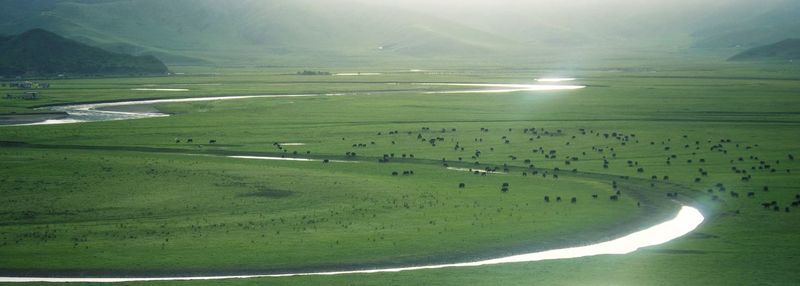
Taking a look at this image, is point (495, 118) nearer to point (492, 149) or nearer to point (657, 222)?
point (492, 149)

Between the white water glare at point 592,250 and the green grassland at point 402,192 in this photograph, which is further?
the green grassland at point 402,192

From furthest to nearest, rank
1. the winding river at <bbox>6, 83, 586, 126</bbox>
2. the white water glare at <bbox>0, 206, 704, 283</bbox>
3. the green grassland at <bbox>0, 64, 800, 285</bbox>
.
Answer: the winding river at <bbox>6, 83, 586, 126</bbox> < the green grassland at <bbox>0, 64, 800, 285</bbox> < the white water glare at <bbox>0, 206, 704, 283</bbox>

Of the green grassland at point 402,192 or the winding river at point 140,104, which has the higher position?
the winding river at point 140,104

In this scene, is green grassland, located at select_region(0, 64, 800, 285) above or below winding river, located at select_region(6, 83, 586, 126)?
below

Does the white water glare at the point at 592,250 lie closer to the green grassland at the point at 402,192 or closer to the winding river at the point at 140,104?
the green grassland at the point at 402,192

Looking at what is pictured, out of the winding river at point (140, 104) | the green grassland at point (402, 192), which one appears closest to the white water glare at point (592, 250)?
the green grassland at point (402, 192)

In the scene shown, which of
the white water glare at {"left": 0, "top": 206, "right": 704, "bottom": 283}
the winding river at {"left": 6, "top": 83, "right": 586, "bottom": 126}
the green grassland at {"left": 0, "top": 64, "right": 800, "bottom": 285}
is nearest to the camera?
the white water glare at {"left": 0, "top": 206, "right": 704, "bottom": 283}

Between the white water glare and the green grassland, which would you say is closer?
the white water glare

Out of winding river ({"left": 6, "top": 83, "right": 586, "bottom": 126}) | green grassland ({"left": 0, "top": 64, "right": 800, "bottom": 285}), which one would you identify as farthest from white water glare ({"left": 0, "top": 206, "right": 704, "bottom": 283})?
winding river ({"left": 6, "top": 83, "right": 586, "bottom": 126})

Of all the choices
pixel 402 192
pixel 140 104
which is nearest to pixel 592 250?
pixel 402 192

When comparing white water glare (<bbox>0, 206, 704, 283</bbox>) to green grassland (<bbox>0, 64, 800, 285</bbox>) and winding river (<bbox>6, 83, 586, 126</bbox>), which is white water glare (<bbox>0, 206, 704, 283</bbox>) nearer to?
green grassland (<bbox>0, 64, 800, 285</bbox>)

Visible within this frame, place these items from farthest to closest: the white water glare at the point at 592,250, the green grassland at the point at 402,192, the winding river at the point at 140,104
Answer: the winding river at the point at 140,104 → the green grassland at the point at 402,192 → the white water glare at the point at 592,250
